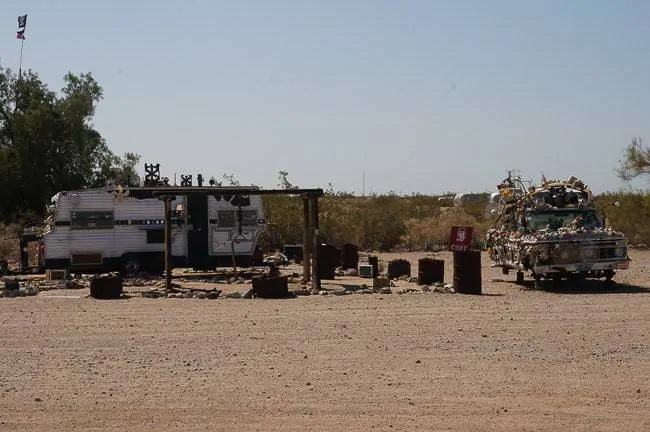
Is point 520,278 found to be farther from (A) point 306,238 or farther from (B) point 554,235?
(A) point 306,238

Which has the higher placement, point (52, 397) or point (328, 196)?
point (328, 196)

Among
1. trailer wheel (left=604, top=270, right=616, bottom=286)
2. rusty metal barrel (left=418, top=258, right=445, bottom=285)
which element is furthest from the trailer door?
trailer wheel (left=604, top=270, right=616, bottom=286)

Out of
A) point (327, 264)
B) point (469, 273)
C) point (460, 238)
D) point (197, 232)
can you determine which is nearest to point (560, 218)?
point (460, 238)

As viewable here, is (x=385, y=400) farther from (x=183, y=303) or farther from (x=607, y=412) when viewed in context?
(x=183, y=303)

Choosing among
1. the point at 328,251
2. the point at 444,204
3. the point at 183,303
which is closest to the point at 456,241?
the point at 328,251

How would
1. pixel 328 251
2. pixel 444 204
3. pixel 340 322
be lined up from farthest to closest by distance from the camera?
pixel 444 204
pixel 328 251
pixel 340 322

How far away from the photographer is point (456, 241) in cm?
2134

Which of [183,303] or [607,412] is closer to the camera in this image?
[607,412]

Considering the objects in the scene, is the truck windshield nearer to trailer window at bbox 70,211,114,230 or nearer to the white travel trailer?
the white travel trailer

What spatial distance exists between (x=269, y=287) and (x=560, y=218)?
6.88 meters

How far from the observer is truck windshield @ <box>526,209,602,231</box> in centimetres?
2127

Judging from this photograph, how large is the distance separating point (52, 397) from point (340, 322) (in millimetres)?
6200

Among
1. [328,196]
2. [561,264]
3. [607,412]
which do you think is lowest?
[607,412]

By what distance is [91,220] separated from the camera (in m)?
25.8
